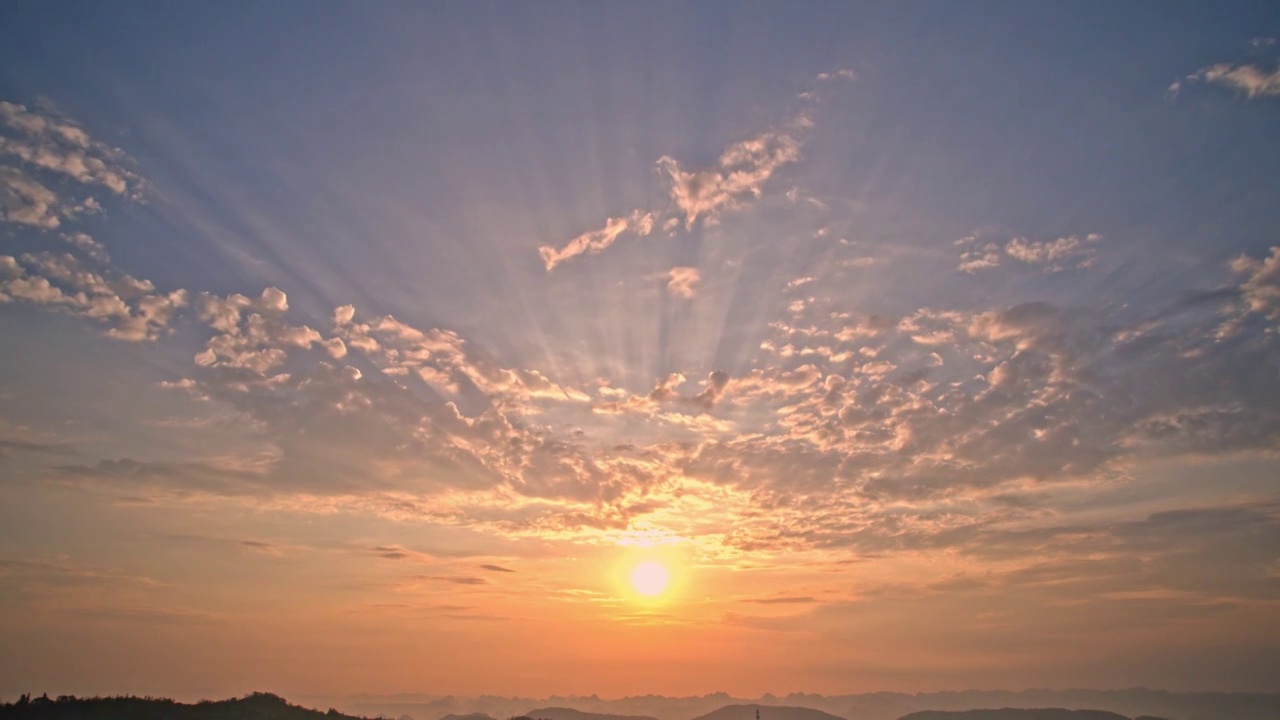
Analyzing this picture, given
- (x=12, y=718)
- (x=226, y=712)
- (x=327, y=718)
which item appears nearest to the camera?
(x=12, y=718)

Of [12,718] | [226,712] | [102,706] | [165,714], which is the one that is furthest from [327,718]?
[12,718]

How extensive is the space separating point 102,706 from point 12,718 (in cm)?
816

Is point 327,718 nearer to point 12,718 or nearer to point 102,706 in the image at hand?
point 102,706

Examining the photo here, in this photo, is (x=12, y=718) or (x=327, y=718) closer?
(x=12, y=718)

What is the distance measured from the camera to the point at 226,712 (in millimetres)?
72688

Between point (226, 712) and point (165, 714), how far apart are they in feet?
21.1

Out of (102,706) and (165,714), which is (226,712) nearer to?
(165,714)

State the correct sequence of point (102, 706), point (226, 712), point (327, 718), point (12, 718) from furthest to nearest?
point (327, 718) < point (226, 712) < point (102, 706) < point (12, 718)

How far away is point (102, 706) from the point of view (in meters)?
64.6

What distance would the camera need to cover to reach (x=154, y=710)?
67812 mm

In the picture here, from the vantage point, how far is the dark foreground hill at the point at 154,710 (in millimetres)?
59909

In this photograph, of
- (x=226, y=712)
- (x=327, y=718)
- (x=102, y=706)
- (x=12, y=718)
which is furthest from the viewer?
(x=327, y=718)

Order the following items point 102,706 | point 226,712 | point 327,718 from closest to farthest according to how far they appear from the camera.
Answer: point 102,706, point 226,712, point 327,718

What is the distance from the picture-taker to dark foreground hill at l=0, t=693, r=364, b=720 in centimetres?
5991
